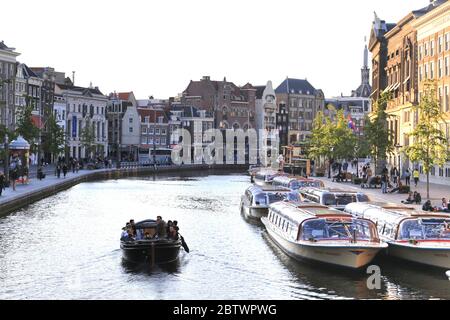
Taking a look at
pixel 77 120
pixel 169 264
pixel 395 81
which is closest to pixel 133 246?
pixel 169 264

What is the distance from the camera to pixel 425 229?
123 feet

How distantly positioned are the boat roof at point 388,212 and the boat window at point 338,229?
2.04 m

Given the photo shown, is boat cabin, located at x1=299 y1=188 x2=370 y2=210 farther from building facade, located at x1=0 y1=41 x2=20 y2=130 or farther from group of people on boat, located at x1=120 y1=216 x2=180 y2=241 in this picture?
building facade, located at x1=0 y1=41 x2=20 y2=130

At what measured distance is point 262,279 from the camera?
3509 cm

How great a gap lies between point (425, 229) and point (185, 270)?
11.3m

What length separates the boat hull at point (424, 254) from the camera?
3556 cm

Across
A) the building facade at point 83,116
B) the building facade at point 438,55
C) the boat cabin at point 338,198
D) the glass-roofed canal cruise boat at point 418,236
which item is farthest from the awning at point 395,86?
the glass-roofed canal cruise boat at point 418,236

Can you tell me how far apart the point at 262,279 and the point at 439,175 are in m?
55.7

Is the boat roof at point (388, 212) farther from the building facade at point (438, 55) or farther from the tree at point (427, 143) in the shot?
the building facade at point (438, 55)

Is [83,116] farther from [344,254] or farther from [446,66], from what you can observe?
[344,254]

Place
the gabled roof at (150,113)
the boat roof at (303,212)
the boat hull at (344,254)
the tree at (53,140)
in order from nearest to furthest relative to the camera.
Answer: the boat hull at (344,254), the boat roof at (303,212), the tree at (53,140), the gabled roof at (150,113)

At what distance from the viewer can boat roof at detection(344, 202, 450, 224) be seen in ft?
126

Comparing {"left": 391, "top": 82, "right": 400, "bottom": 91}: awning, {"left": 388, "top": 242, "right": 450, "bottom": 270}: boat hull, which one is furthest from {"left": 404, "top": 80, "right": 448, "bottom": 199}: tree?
{"left": 391, "top": 82, "right": 400, "bottom": 91}: awning
